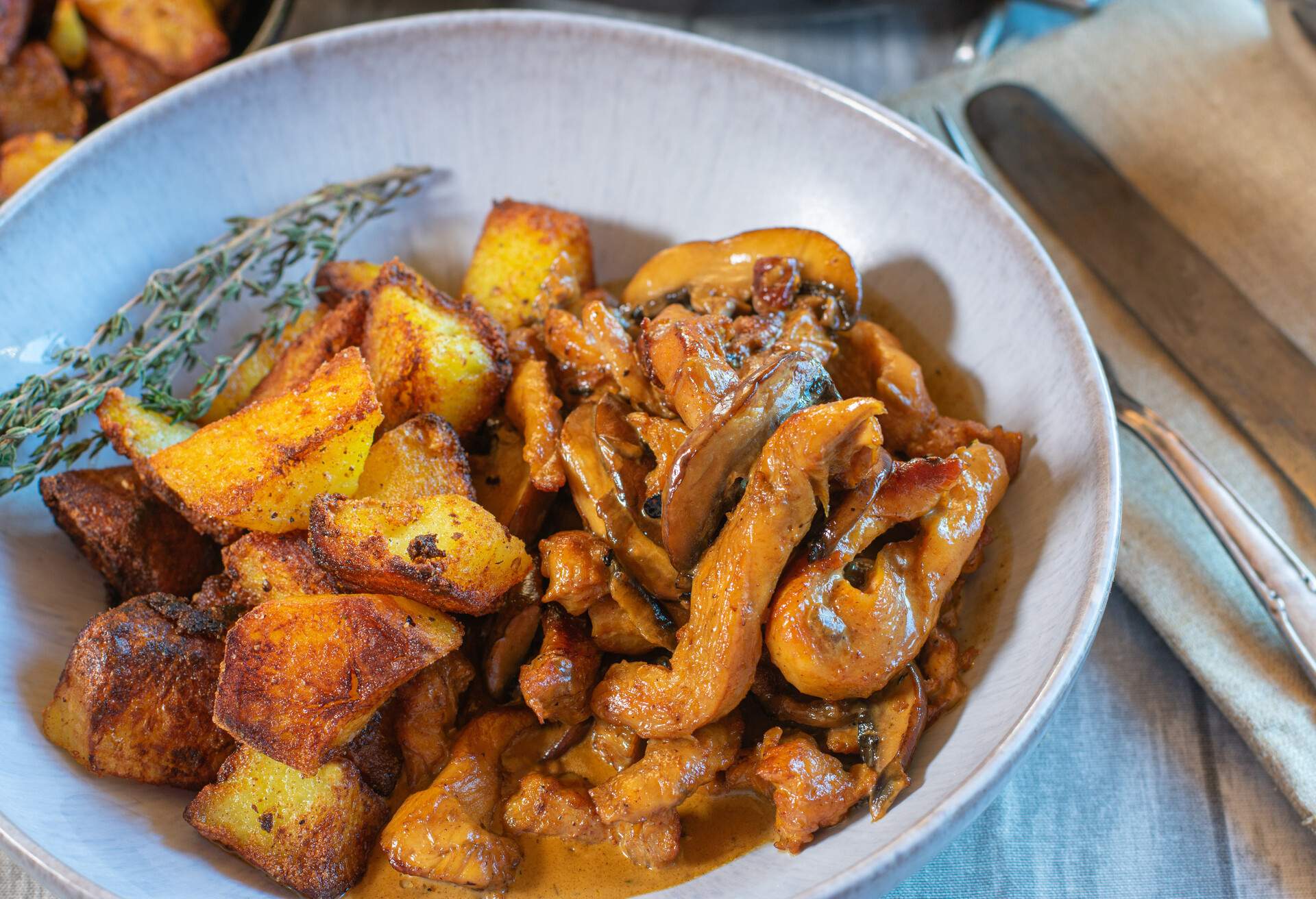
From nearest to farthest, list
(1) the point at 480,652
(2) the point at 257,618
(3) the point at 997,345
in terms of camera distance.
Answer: (2) the point at 257,618
(1) the point at 480,652
(3) the point at 997,345

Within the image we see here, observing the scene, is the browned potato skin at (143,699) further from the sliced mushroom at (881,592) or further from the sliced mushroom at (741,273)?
the sliced mushroom at (741,273)

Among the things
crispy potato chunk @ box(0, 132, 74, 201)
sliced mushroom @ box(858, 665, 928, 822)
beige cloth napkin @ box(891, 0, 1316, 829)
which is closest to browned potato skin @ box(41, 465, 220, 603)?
crispy potato chunk @ box(0, 132, 74, 201)

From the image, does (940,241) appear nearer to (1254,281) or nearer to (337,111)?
(1254,281)

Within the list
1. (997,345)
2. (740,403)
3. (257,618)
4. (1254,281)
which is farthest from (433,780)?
(1254,281)

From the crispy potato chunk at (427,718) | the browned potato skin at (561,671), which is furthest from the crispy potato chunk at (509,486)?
the crispy potato chunk at (427,718)

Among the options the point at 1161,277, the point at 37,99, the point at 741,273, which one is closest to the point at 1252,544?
the point at 1161,277

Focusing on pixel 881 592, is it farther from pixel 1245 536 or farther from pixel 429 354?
pixel 1245 536
